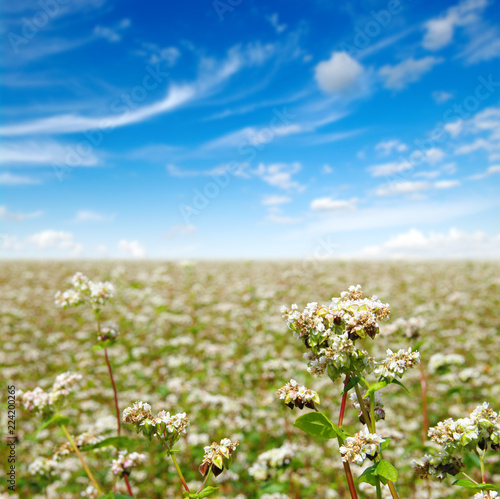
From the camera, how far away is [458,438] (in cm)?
165

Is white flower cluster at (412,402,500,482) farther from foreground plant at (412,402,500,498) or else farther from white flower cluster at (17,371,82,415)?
white flower cluster at (17,371,82,415)

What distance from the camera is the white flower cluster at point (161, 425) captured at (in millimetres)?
1698

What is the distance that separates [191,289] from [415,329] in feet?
53.6

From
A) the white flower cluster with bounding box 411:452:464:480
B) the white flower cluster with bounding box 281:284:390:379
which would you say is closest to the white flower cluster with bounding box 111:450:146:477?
the white flower cluster with bounding box 281:284:390:379

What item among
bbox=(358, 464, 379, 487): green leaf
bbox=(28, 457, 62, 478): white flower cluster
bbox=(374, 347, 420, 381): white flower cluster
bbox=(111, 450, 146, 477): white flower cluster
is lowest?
bbox=(28, 457, 62, 478): white flower cluster

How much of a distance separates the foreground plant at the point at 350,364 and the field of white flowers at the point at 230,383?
714 mm

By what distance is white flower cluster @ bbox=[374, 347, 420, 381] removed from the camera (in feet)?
4.97

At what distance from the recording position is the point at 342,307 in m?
1.60

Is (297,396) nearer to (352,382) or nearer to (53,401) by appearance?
(352,382)

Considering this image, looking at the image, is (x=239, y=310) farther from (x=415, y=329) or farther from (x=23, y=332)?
(x=415, y=329)

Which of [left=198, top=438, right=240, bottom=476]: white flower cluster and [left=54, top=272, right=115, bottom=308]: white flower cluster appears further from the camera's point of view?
[left=54, top=272, right=115, bottom=308]: white flower cluster

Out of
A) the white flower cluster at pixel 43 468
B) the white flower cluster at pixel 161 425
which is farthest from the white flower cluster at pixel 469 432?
the white flower cluster at pixel 43 468

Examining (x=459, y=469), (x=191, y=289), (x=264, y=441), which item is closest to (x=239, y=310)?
(x=191, y=289)

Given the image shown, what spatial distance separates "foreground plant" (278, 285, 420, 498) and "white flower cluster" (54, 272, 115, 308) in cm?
194
